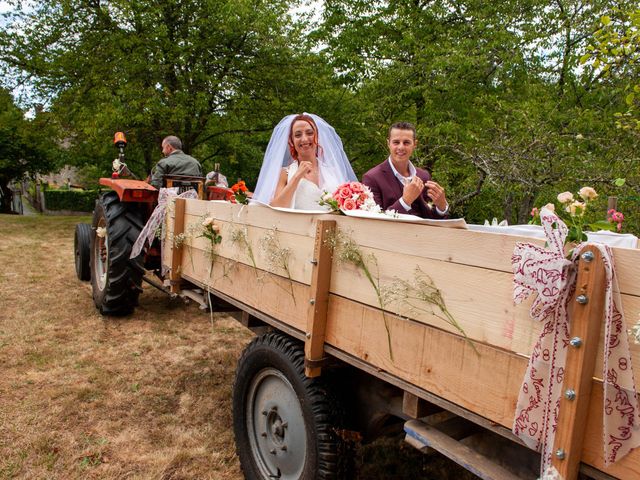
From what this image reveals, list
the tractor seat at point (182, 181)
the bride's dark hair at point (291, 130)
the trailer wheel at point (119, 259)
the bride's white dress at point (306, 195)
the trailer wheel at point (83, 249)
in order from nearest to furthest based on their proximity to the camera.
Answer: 1. the bride's white dress at point (306, 195)
2. the bride's dark hair at point (291, 130)
3. the trailer wheel at point (119, 259)
4. the tractor seat at point (182, 181)
5. the trailer wheel at point (83, 249)

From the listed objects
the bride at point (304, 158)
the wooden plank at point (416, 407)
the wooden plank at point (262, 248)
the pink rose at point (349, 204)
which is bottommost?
the wooden plank at point (416, 407)

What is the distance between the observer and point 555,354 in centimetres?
120

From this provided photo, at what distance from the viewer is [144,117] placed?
12.2 meters

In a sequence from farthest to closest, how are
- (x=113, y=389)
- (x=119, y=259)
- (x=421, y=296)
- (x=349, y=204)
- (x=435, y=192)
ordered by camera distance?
(x=119, y=259), (x=113, y=389), (x=435, y=192), (x=349, y=204), (x=421, y=296)

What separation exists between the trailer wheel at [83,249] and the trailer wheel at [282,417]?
490 centimetres

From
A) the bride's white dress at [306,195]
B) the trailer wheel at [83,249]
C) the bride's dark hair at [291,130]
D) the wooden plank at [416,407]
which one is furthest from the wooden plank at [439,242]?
the trailer wheel at [83,249]

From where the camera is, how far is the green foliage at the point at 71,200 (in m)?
25.5

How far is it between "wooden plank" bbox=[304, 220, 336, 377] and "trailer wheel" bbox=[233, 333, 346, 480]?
5.9 inches

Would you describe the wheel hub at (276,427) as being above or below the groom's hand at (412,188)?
below

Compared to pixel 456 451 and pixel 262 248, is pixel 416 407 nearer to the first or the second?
pixel 456 451

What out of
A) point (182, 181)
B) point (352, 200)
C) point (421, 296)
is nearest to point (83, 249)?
point (182, 181)

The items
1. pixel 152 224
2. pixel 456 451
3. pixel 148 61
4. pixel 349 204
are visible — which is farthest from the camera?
pixel 148 61

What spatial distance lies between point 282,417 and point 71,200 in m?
27.2

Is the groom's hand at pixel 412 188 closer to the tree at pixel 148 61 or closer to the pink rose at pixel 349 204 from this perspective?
the pink rose at pixel 349 204
